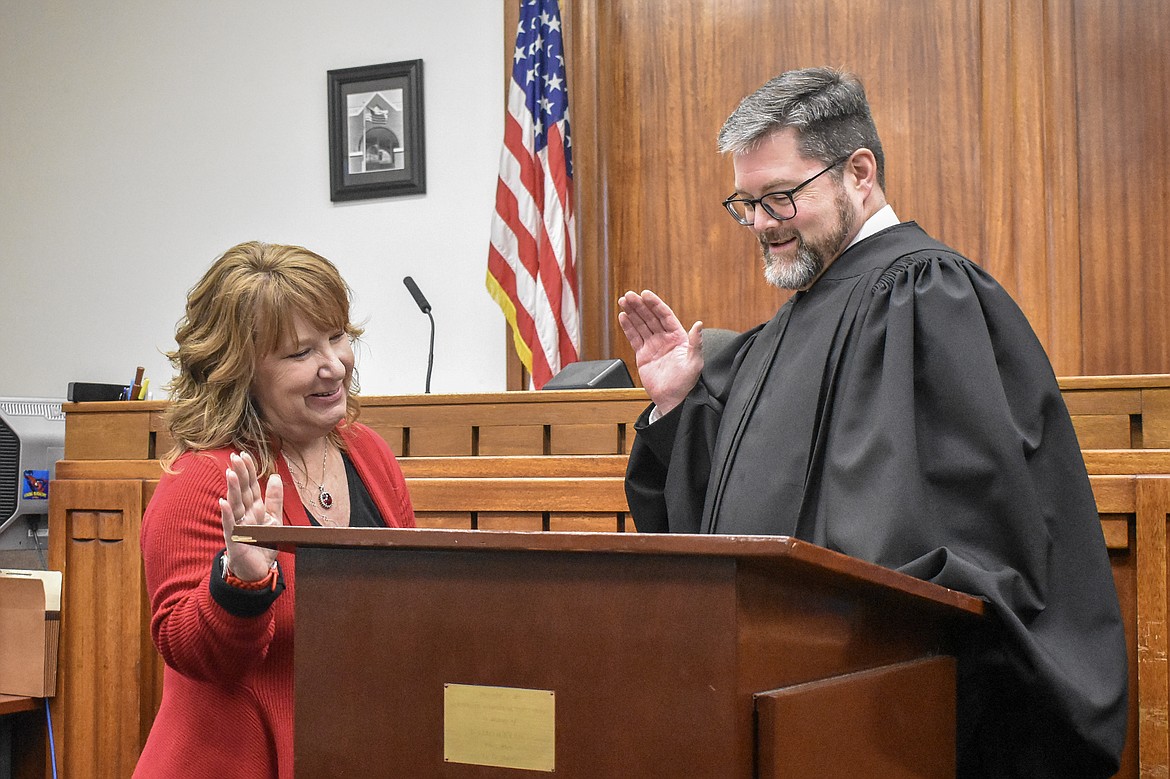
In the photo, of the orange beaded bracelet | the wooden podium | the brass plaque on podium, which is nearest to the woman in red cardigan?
the orange beaded bracelet

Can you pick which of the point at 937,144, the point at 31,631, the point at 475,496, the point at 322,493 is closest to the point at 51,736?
the point at 31,631

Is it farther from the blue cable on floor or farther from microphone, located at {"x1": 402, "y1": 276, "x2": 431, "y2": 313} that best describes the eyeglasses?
the blue cable on floor

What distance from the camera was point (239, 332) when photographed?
199 cm

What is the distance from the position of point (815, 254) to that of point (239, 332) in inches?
40.2

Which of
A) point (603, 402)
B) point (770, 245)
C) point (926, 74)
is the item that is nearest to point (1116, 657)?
point (770, 245)

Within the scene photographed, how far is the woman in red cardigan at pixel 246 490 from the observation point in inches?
67.9

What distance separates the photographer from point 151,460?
3.62 m

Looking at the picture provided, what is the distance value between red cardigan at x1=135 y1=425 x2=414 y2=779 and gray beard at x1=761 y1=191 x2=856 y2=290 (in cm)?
99

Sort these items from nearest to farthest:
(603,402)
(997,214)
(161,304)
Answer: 1. (603,402)
2. (997,214)
3. (161,304)

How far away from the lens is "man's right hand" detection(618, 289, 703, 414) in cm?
230

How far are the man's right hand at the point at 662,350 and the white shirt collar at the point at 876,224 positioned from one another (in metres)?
0.34

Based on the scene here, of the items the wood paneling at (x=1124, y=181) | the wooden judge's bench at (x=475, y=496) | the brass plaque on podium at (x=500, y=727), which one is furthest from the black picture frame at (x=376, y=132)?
the brass plaque on podium at (x=500, y=727)

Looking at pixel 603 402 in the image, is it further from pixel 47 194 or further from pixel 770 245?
pixel 47 194

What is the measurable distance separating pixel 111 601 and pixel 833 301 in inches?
94.3
